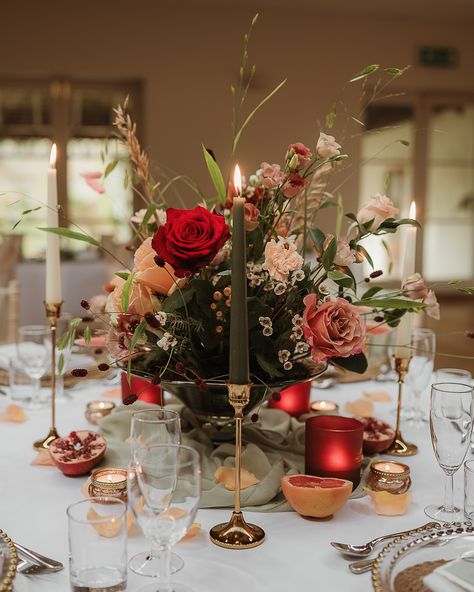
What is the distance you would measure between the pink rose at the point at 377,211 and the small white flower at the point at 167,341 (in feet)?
1.13

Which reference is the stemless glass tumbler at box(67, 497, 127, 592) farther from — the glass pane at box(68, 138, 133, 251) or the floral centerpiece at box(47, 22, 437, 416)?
the glass pane at box(68, 138, 133, 251)

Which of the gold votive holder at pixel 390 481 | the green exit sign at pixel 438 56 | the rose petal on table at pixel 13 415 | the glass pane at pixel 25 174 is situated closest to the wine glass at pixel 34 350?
the rose petal on table at pixel 13 415

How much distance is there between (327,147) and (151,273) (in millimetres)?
327

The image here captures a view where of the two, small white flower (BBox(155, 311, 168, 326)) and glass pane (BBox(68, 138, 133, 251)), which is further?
glass pane (BBox(68, 138, 133, 251))

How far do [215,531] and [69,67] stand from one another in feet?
21.8

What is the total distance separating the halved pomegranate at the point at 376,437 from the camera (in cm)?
126

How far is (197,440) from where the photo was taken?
1.22m

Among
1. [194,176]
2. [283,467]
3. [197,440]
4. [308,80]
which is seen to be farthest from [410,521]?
[308,80]

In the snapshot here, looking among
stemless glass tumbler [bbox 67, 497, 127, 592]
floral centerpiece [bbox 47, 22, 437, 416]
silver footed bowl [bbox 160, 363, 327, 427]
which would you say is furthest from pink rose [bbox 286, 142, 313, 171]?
stemless glass tumbler [bbox 67, 497, 127, 592]

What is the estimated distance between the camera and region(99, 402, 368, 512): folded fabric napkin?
3.46 ft

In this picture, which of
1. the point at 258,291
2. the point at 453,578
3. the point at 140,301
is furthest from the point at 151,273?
the point at 453,578

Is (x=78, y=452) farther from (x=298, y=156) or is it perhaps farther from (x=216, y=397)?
(x=298, y=156)

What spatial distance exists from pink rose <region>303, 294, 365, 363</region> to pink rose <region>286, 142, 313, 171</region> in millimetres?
197

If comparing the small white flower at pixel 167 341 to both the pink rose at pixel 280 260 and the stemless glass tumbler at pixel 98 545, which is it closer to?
the pink rose at pixel 280 260
